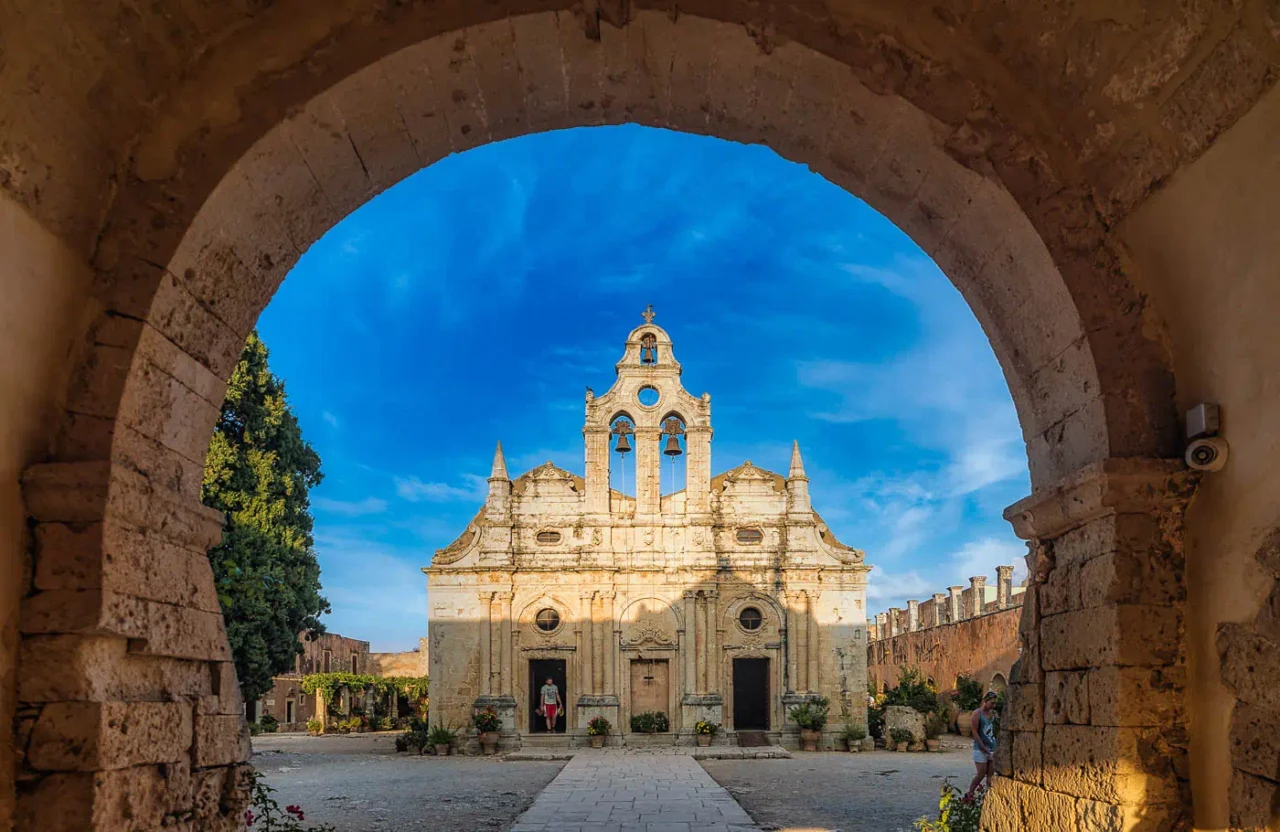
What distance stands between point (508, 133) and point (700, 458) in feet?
79.9

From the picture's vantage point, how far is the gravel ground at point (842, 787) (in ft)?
41.7

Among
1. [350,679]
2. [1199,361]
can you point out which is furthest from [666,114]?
[350,679]

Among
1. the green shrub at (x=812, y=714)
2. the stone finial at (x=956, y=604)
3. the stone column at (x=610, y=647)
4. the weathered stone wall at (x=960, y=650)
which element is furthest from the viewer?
the stone finial at (x=956, y=604)

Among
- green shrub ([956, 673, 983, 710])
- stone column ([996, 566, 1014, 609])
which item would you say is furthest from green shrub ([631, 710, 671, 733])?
stone column ([996, 566, 1014, 609])

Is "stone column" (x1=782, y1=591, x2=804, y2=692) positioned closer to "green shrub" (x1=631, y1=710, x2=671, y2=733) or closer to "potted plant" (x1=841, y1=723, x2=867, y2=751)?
"potted plant" (x1=841, y1=723, x2=867, y2=751)

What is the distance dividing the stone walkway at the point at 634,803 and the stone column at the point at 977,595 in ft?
52.6

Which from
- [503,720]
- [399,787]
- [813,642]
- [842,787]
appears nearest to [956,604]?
[813,642]

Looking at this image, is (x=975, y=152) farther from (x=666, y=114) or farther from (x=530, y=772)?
(x=530, y=772)

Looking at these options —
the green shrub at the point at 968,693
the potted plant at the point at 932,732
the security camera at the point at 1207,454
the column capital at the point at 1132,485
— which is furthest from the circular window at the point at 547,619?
the security camera at the point at 1207,454

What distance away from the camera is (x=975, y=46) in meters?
4.06

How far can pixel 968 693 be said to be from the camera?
96.7ft

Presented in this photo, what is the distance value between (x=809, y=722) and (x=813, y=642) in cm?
222

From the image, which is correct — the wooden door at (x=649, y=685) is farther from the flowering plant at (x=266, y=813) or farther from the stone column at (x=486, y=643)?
the flowering plant at (x=266, y=813)

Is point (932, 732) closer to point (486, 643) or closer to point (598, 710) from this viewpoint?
point (598, 710)
